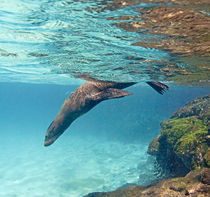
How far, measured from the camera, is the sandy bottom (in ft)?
52.2

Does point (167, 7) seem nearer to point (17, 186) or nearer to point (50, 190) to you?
point (50, 190)

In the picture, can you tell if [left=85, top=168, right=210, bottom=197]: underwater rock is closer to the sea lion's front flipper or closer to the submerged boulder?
the submerged boulder

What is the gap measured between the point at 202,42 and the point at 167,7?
3557mm

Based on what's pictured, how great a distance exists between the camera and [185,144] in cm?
826

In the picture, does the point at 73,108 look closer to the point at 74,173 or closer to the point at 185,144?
the point at 185,144

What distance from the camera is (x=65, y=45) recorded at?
8.92 metres

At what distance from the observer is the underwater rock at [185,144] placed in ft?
24.8

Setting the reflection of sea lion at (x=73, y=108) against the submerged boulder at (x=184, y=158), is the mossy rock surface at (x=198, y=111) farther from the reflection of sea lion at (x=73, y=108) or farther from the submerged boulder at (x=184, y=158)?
the reflection of sea lion at (x=73, y=108)

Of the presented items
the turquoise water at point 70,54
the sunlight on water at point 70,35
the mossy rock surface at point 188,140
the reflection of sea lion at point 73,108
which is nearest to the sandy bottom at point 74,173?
the turquoise water at point 70,54

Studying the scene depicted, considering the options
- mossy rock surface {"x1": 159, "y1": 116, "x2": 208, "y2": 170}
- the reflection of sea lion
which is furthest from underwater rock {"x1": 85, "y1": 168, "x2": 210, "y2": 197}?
the reflection of sea lion

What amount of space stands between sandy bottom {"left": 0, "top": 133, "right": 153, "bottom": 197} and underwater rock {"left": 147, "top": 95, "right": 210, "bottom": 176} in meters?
3.26

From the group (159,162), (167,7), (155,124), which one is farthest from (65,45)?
(155,124)

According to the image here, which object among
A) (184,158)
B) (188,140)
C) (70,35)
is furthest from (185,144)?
(70,35)

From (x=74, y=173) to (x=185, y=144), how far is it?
14696 mm
